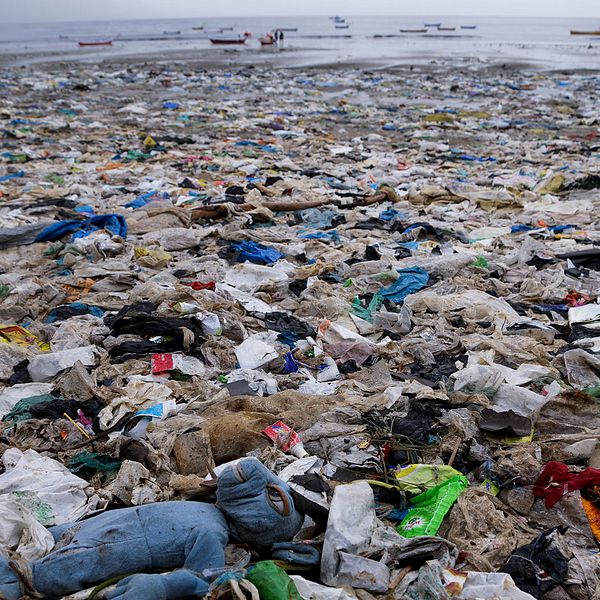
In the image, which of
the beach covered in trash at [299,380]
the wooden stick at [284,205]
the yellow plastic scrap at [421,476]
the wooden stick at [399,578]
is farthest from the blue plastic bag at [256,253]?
the wooden stick at [399,578]

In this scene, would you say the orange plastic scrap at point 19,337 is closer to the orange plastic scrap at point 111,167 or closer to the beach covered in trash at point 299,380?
the beach covered in trash at point 299,380

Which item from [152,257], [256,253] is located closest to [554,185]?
[256,253]

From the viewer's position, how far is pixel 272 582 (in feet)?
7.73

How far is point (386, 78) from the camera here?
26.3 meters

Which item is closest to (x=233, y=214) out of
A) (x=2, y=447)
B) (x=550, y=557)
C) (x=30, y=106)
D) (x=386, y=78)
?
(x=2, y=447)

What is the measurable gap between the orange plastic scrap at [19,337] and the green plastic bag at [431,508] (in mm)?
3275

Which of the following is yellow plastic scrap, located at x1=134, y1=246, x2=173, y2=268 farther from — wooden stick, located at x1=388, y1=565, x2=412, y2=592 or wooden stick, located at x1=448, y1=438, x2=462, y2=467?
wooden stick, located at x1=388, y1=565, x2=412, y2=592

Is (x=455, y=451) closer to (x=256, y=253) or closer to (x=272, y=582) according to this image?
(x=272, y=582)

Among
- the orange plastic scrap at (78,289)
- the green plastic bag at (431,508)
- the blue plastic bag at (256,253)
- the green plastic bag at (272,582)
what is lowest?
the green plastic bag at (431,508)

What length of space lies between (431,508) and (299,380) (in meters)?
1.71

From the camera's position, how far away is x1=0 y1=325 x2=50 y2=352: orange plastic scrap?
496cm

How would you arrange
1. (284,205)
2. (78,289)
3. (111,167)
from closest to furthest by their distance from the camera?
(78,289) → (284,205) → (111,167)

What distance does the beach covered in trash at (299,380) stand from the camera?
266cm

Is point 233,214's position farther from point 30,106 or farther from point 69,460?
point 30,106
